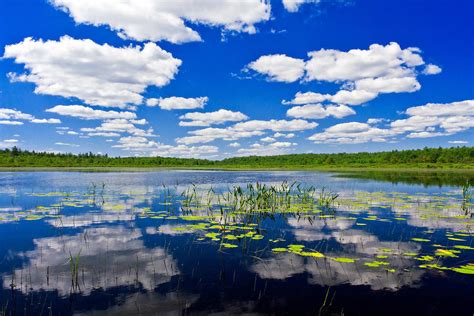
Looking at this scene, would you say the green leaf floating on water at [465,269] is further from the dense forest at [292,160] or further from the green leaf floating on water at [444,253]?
the dense forest at [292,160]

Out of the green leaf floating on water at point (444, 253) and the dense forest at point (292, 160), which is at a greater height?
the dense forest at point (292, 160)

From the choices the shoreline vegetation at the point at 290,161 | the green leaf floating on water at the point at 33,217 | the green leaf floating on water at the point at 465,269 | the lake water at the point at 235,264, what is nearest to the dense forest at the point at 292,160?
the shoreline vegetation at the point at 290,161

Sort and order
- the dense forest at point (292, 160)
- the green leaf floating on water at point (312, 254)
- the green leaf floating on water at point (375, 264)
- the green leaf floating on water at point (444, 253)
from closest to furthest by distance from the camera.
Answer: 1. the green leaf floating on water at point (375, 264)
2. the green leaf floating on water at point (312, 254)
3. the green leaf floating on water at point (444, 253)
4. the dense forest at point (292, 160)

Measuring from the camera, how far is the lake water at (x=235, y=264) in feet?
21.8

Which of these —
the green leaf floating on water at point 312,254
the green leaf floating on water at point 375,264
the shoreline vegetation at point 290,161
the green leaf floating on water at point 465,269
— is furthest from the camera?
the shoreline vegetation at point 290,161

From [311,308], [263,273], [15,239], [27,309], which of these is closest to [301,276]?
[263,273]

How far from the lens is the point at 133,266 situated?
877 cm

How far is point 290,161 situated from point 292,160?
187 centimetres

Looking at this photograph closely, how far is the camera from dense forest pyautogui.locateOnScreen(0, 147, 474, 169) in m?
105

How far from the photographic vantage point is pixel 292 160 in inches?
5595

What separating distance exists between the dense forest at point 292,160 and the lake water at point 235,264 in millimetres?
95472

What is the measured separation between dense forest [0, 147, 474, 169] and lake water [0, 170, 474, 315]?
95472 millimetres

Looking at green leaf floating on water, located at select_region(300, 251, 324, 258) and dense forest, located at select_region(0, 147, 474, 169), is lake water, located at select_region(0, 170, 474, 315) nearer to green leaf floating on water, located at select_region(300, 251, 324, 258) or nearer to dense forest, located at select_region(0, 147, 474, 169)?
green leaf floating on water, located at select_region(300, 251, 324, 258)

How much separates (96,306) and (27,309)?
3.95 ft
